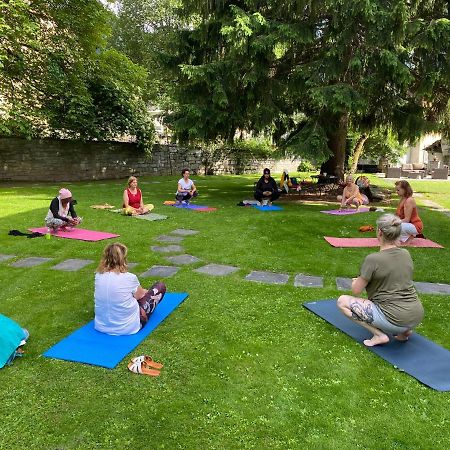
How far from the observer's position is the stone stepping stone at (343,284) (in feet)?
15.1

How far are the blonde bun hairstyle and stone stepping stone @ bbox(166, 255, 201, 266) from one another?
2.91 m

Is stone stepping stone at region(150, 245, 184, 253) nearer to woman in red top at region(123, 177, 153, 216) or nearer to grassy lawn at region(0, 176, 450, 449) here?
grassy lawn at region(0, 176, 450, 449)

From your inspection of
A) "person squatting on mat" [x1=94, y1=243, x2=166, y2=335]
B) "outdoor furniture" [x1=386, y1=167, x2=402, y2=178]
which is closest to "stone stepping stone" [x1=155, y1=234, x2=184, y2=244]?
"person squatting on mat" [x1=94, y1=243, x2=166, y2=335]

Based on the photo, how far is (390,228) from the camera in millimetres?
3104

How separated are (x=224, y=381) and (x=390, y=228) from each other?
168cm

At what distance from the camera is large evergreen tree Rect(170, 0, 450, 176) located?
9305 mm

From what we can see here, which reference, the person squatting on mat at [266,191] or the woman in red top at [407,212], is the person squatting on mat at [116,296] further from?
the person squatting on mat at [266,191]

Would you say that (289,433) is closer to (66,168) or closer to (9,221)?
(9,221)

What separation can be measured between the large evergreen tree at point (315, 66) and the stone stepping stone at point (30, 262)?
6.16m

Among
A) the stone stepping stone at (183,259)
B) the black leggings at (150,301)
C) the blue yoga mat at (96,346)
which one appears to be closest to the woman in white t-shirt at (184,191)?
the stone stepping stone at (183,259)

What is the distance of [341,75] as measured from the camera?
10398 mm

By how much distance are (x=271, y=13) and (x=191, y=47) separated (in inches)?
98.5

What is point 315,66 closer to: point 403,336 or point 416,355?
point 403,336

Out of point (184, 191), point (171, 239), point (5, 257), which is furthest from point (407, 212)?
point (5, 257)
